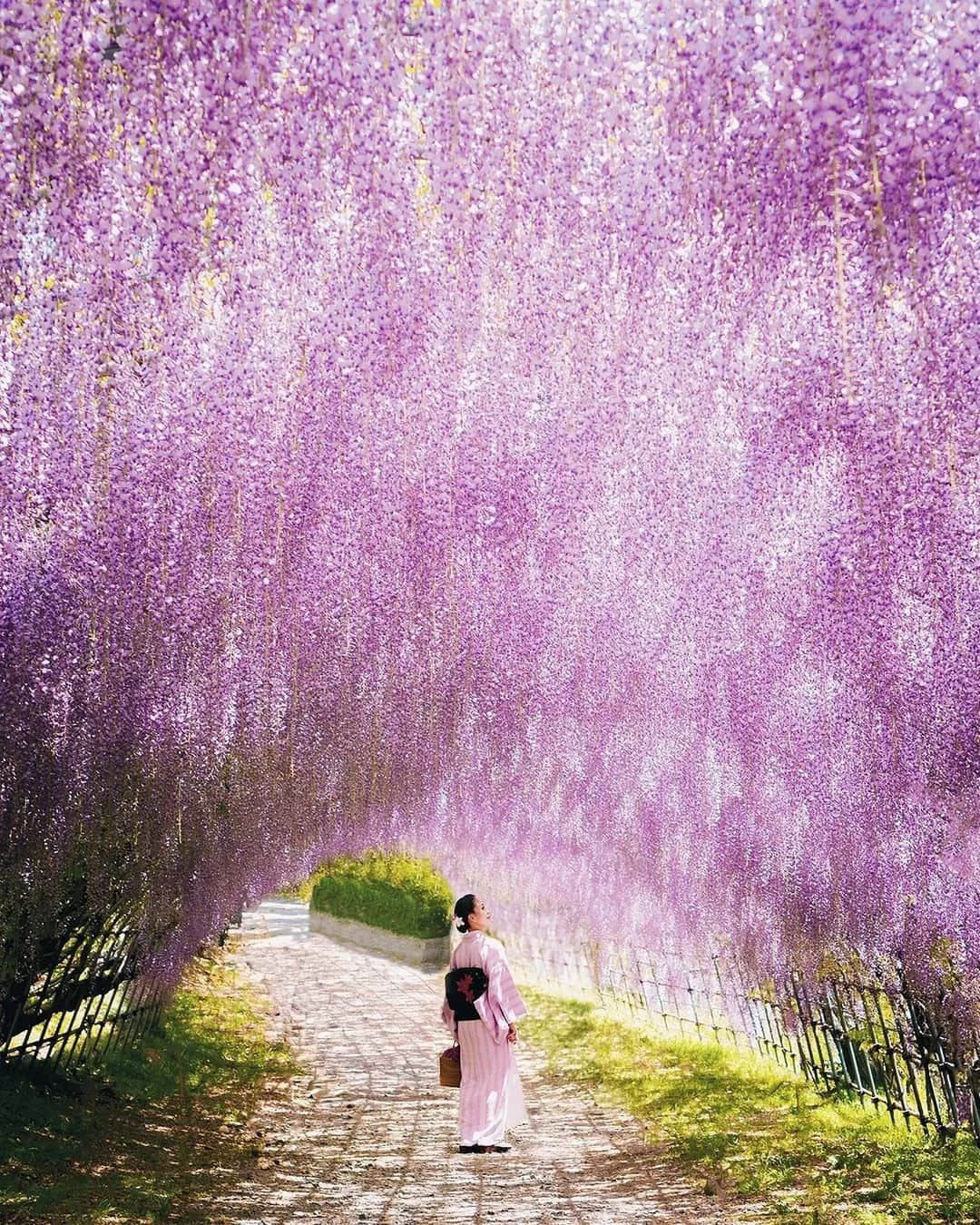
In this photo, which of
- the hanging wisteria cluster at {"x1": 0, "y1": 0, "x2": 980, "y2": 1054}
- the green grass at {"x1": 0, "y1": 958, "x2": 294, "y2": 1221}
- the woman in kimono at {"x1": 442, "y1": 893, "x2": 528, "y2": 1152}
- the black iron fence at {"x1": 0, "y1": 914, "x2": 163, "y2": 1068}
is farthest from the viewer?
the black iron fence at {"x1": 0, "y1": 914, "x2": 163, "y2": 1068}

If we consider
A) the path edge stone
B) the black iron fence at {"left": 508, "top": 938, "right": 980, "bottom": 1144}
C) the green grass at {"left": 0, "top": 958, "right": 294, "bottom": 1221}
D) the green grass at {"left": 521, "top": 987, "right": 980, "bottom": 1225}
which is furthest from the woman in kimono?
the path edge stone

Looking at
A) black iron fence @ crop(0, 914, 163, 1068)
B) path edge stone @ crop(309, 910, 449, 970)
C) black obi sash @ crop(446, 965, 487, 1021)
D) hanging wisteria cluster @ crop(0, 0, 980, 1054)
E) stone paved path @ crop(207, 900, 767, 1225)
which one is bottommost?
stone paved path @ crop(207, 900, 767, 1225)

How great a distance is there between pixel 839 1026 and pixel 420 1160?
14.6ft

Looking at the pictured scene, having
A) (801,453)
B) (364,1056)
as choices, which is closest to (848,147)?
(801,453)

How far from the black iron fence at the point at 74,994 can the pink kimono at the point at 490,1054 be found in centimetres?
339

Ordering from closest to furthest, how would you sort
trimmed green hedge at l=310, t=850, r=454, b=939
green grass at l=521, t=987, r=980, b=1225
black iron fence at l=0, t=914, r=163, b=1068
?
green grass at l=521, t=987, r=980, b=1225 < black iron fence at l=0, t=914, r=163, b=1068 < trimmed green hedge at l=310, t=850, r=454, b=939

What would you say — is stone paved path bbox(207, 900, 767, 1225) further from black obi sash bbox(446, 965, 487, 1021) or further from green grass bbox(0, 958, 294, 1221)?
black obi sash bbox(446, 965, 487, 1021)

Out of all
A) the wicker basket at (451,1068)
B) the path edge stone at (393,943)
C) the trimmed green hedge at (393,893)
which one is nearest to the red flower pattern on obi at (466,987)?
the wicker basket at (451,1068)

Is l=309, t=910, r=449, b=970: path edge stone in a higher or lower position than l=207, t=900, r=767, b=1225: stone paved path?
higher

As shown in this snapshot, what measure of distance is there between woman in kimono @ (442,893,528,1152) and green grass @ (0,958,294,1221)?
1601 millimetres

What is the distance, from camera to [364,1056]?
13852mm

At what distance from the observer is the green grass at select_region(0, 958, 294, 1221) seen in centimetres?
657

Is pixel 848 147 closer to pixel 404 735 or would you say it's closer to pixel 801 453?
pixel 801 453

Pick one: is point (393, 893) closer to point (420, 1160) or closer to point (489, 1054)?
point (420, 1160)
